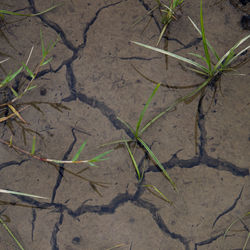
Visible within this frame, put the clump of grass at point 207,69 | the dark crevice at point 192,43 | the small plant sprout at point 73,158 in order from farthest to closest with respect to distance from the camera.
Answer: the dark crevice at point 192,43 → the clump of grass at point 207,69 → the small plant sprout at point 73,158

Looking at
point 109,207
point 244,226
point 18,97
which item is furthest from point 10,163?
point 244,226

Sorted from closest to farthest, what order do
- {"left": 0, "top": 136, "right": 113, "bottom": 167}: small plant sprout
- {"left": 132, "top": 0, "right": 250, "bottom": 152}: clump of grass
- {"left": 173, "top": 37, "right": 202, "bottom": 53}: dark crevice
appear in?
{"left": 0, "top": 136, "right": 113, "bottom": 167}: small plant sprout < {"left": 132, "top": 0, "right": 250, "bottom": 152}: clump of grass < {"left": 173, "top": 37, "right": 202, "bottom": 53}: dark crevice

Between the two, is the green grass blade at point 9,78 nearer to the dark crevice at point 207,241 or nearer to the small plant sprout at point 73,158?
the small plant sprout at point 73,158

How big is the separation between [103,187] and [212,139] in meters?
0.59

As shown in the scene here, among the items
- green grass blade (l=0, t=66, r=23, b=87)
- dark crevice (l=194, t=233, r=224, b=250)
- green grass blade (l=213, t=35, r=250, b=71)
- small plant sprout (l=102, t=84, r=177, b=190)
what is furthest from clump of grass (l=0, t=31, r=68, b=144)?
dark crevice (l=194, t=233, r=224, b=250)

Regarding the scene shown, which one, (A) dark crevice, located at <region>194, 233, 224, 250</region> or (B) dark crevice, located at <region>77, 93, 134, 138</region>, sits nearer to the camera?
(A) dark crevice, located at <region>194, 233, 224, 250</region>

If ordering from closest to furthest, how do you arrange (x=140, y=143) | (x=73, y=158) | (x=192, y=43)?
(x=73, y=158), (x=140, y=143), (x=192, y=43)

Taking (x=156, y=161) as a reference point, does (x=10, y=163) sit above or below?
below

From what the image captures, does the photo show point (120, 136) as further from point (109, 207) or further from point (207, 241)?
point (207, 241)

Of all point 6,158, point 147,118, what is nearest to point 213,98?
point 147,118

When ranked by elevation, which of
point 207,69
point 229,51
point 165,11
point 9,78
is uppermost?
point 165,11

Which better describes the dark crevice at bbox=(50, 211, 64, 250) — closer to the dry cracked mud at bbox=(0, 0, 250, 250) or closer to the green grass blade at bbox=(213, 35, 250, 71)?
the dry cracked mud at bbox=(0, 0, 250, 250)

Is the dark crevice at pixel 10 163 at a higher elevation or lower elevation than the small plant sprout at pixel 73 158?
lower

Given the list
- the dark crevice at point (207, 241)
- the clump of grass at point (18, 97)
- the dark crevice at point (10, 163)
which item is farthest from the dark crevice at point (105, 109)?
the dark crevice at point (207, 241)
